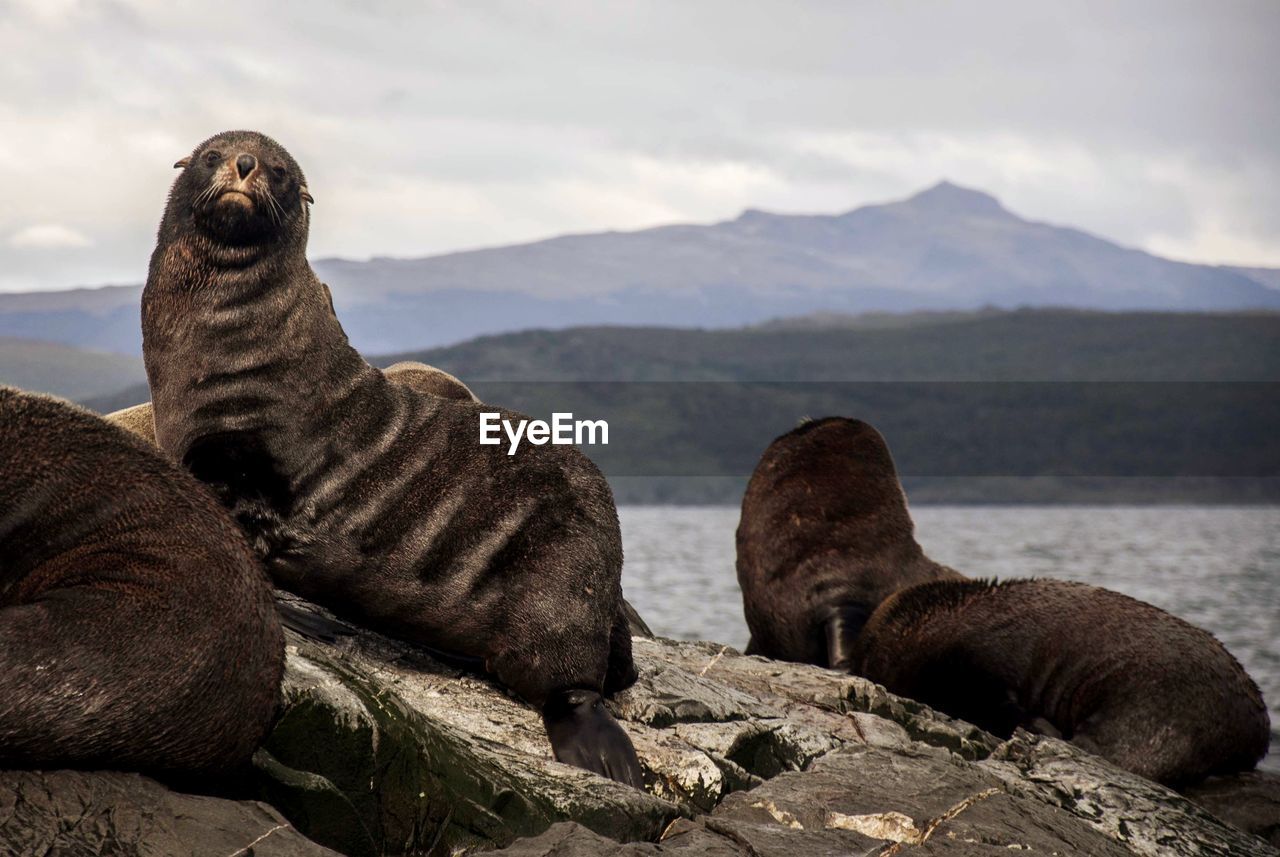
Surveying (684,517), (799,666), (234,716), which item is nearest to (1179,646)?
(799,666)

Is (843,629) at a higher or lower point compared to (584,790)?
lower

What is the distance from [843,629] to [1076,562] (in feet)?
160

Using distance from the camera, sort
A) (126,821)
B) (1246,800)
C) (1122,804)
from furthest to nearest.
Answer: (1246,800)
(1122,804)
(126,821)

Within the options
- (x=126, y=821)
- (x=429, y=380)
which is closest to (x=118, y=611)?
(x=126, y=821)

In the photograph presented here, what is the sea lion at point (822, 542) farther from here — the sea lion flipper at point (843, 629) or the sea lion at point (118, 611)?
the sea lion at point (118, 611)

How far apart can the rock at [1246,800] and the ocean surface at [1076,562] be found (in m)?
4.17

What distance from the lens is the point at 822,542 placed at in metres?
12.3

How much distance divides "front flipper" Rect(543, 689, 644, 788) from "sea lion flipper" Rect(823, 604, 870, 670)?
5.07m

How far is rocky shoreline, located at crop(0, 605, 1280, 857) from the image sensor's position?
4902mm

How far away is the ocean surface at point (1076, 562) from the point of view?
32.6 metres

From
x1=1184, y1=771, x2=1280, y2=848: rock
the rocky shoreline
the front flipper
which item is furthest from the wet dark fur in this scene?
the front flipper

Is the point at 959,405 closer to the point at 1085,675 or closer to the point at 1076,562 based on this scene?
the point at 1076,562

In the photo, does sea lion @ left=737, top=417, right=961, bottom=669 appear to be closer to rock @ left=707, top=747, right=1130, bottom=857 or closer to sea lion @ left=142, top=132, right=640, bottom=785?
rock @ left=707, top=747, right=1130, bottom=857

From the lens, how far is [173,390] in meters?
6.91
